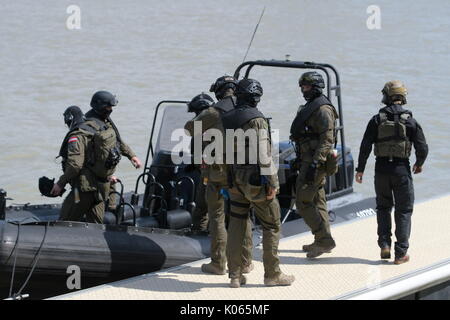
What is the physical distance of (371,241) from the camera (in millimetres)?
5758

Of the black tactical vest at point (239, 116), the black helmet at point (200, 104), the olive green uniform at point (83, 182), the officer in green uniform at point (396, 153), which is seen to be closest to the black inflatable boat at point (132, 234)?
the olive green uniform at point (83, 182)

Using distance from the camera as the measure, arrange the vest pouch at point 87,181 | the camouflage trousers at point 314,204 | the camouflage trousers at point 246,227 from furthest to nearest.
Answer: the vest pouch at point 87,181
the camouflage trousers at point 314,204
the camouflage trousers at point 246,227

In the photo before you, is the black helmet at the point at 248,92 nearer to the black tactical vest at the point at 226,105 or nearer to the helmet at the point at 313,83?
the black tactical vest at the point at 226,105

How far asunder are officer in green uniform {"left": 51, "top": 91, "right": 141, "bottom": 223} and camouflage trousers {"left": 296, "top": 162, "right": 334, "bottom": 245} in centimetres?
134

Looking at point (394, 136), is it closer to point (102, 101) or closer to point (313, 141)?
point (313, 141)

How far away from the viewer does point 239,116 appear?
15.0 feet

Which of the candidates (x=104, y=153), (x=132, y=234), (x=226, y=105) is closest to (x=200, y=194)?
(x=132, y=234)

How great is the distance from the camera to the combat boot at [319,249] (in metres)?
5.38

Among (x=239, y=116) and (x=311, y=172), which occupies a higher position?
(x=239, y=116)

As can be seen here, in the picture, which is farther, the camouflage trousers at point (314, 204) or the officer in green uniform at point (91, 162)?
the officer in green uniform at point (91, 162)

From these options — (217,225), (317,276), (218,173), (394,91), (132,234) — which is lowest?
(317,276)

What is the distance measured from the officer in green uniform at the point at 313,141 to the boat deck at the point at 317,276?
33 cm

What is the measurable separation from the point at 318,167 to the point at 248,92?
814 mm

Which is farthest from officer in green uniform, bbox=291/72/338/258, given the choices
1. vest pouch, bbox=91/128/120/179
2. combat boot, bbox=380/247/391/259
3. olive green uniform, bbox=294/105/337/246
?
vest pouch, bbox=91/128/120/179
